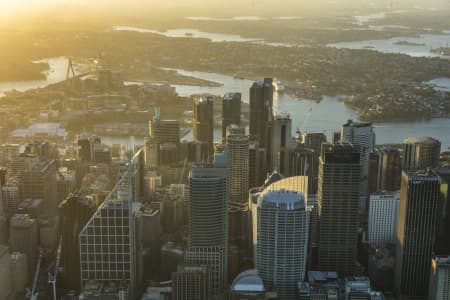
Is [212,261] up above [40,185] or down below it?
below

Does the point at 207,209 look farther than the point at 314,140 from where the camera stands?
No

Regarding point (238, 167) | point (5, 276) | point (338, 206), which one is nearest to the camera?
point (5, 276)

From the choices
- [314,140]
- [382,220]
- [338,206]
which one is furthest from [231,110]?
[338,206]

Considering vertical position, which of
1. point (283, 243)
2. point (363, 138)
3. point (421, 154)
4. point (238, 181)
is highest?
point (363, 138)

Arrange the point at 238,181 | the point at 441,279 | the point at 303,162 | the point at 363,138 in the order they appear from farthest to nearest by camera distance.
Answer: the point at 363,138
the point at 303,162
the point at 238,181
the point at 441,279

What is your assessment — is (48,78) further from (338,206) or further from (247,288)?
(247,288)

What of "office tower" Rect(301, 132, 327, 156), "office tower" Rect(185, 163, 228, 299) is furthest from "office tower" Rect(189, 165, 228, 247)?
"office tower" Rect(301, 132, 327, 156)
